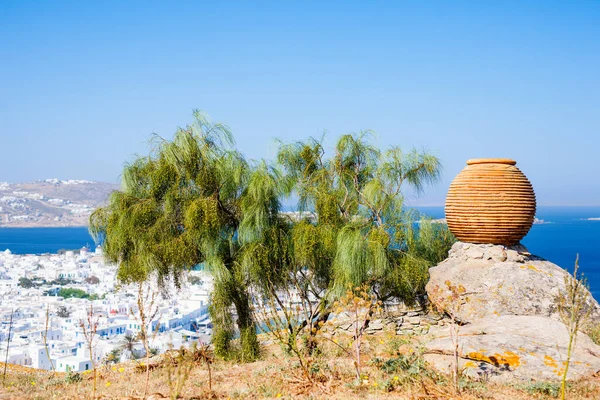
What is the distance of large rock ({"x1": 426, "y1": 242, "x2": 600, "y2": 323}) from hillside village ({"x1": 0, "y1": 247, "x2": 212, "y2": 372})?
3.80 metres

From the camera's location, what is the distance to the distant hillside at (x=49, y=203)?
508 ft

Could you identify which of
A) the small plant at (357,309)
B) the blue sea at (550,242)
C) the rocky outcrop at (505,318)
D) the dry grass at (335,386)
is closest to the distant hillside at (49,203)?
the blue sea at (550,242)

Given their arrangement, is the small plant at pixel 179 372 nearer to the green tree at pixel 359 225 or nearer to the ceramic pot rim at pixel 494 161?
the green tree at pixel 359 225

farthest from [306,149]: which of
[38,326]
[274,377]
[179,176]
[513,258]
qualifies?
[38,326]

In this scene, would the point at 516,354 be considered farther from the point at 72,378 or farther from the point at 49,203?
the point at 49,203

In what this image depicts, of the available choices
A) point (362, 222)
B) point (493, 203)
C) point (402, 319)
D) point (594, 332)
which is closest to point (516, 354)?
point (594, 332)

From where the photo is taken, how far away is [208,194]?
28.1 ft

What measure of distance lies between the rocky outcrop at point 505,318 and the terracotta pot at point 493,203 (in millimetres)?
281

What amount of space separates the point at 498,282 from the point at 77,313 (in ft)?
114

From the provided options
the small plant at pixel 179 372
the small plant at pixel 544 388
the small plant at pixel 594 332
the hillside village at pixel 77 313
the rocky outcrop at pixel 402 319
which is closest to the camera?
the small plant at pixel 179 372

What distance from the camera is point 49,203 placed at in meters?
169

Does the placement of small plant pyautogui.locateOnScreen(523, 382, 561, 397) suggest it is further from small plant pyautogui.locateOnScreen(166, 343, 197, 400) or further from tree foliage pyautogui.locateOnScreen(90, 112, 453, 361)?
tree foliage pyautogui.locateOnScreen(90, 112, 453, 361)

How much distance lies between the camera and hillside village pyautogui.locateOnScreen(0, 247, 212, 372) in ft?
44.8

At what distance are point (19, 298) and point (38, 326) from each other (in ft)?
52.0
